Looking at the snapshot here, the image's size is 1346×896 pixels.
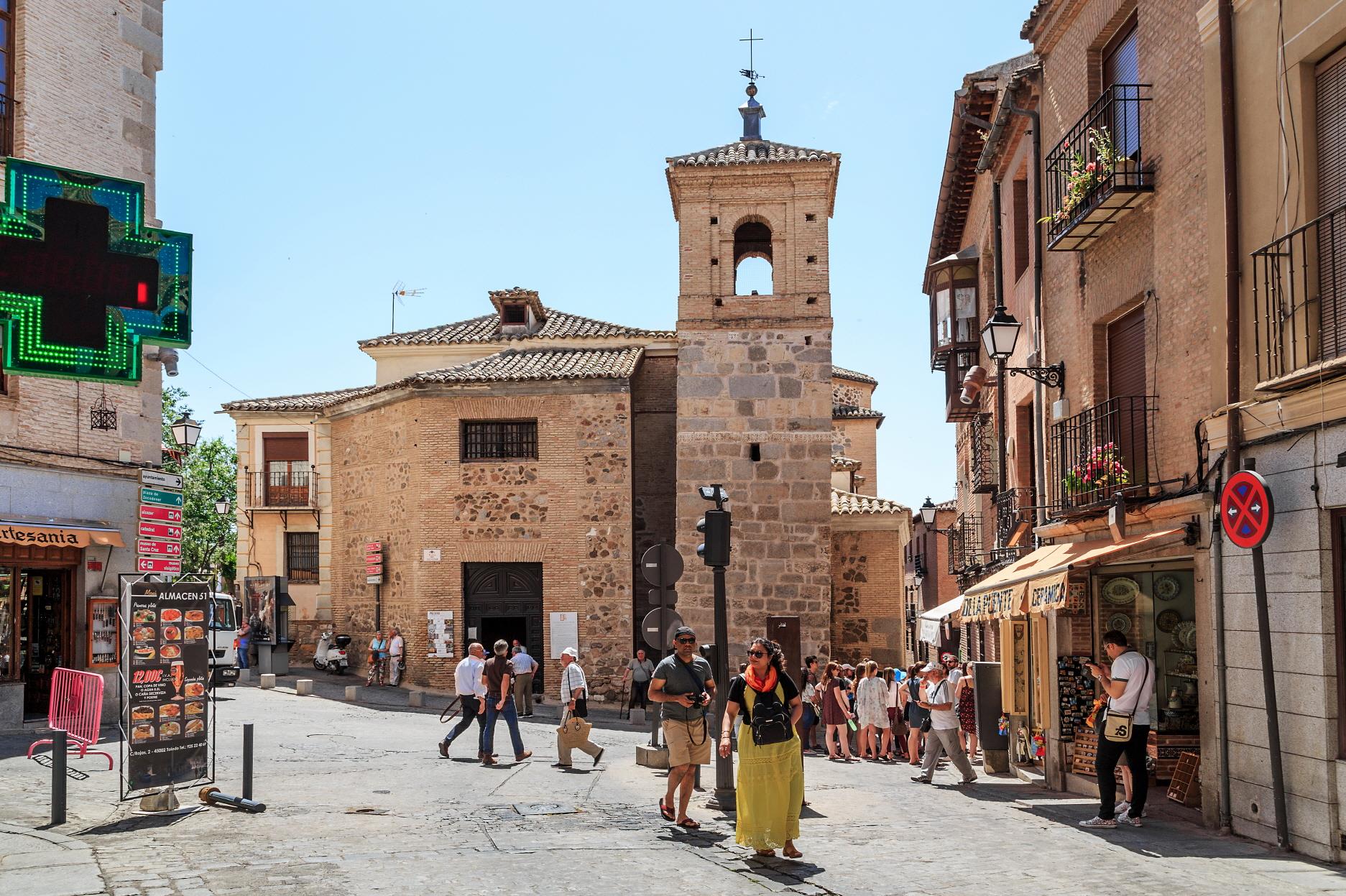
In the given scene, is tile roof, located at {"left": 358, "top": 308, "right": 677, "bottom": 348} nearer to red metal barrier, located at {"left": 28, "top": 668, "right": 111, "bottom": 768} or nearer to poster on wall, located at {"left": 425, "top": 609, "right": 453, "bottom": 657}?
poster on wall, located at {"left": 425, "top": 609, "right": 453, "bottom": 657}

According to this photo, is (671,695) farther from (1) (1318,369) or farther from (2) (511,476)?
(2) (511,476)

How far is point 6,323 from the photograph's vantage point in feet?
24.1

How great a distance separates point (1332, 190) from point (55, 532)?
14641mm

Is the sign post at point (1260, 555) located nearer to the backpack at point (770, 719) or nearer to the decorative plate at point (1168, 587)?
the backpack at point (770, 719)

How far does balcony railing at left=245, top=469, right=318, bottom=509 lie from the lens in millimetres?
36375

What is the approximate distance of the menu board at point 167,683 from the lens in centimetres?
1091

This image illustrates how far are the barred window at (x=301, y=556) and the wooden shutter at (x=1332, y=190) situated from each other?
30.3 metres

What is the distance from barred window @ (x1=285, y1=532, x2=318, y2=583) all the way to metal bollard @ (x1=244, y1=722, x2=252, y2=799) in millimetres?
25138

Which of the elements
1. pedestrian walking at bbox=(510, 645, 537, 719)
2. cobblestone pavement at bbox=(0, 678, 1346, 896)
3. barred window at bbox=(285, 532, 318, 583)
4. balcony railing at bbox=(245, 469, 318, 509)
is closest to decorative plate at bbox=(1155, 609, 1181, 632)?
cobblestone pavement at bbox=(0, 678, 1346, 896)

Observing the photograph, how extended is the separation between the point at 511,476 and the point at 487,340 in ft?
23.3

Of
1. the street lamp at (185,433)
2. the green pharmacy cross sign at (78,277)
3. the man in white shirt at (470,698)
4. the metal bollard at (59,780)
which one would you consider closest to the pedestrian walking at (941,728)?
the man in white shirt at (470,698)

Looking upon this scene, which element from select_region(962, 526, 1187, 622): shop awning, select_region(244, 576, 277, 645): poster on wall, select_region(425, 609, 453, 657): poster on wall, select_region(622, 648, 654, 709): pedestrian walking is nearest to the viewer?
select_region(962, 526, 1187, 622): shop awning

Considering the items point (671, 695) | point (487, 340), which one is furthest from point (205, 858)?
point (487, 340)

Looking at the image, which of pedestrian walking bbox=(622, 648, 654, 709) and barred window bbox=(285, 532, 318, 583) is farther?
barred window bbox=(285, 532, 318, 583)
